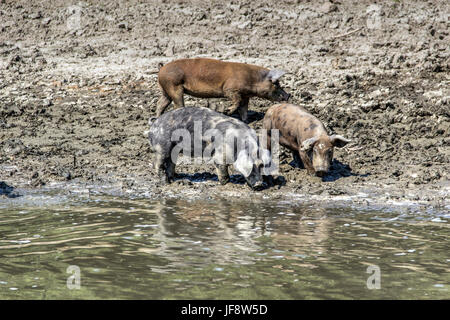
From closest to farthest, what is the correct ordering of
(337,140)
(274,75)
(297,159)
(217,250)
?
(217,250) < (337,140) < (297,159) < (274,75)

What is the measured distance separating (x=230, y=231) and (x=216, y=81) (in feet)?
15.4

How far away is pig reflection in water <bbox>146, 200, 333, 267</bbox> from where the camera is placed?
6.76 meters

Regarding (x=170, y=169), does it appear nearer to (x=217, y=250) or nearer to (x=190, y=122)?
(x=190, y=122)

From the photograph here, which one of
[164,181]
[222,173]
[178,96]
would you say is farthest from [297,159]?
[178,96]

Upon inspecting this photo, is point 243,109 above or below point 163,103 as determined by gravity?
below

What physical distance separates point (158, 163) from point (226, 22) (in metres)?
6.36

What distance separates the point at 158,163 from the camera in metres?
9.73

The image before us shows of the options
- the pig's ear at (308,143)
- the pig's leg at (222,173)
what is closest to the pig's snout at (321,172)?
the pig's ear at (308,143)

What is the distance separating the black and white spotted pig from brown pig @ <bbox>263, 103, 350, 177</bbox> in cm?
55

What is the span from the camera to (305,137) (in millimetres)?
9656

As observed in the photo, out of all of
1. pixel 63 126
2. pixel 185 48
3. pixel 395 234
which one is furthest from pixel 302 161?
pixel 185 48

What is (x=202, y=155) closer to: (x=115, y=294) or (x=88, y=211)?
(x=88, y=211)
